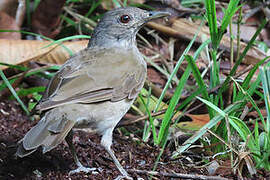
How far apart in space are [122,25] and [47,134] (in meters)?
1.52

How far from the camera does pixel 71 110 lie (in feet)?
11.6

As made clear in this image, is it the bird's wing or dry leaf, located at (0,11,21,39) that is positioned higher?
the bird's wing

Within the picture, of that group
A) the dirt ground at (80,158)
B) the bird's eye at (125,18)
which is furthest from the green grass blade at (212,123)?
the bird's eye at (125,18)

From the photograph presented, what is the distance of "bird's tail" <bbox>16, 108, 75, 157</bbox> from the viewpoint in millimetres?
3191

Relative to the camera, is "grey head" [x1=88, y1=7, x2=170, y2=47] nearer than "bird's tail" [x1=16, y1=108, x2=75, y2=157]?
No

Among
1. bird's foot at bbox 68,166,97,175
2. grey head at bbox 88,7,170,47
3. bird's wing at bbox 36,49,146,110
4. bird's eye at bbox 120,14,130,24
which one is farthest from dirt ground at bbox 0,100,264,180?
bird's eye at bbox 120,14,130,24

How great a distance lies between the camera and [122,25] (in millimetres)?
4375

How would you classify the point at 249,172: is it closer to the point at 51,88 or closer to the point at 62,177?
the point at 62,177

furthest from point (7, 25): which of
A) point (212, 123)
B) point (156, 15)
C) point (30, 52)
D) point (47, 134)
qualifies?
point (212, 123)

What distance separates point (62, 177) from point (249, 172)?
1.46 metres

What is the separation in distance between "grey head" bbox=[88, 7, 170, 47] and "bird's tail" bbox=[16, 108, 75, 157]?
1146 millimetres

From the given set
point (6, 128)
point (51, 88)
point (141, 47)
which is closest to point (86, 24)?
point (141, 47)

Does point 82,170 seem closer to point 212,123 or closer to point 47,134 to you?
point 47,134

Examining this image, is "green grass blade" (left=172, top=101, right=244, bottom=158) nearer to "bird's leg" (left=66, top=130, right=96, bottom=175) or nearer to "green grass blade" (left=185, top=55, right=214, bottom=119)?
"green grass blade" (left=185, top=55, right=214, bottom=119)
